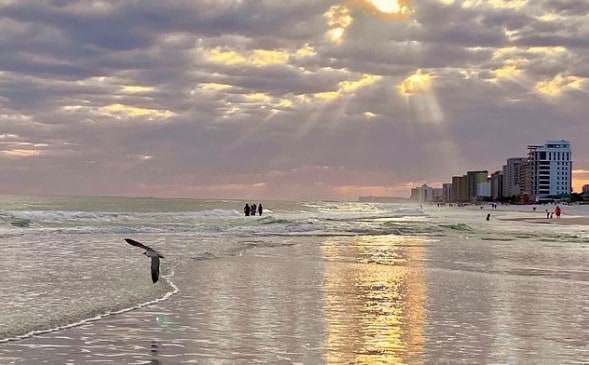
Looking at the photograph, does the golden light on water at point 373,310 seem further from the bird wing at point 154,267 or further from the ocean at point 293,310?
the bird wing at point 154,267

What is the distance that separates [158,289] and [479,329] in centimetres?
802

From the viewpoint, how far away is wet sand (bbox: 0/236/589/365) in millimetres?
9328

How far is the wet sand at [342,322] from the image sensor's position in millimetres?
9328

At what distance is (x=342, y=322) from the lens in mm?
11875

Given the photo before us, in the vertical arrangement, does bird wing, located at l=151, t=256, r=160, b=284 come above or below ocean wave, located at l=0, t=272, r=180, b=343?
above

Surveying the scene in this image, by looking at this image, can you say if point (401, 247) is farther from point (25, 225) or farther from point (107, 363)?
point (25, 225)

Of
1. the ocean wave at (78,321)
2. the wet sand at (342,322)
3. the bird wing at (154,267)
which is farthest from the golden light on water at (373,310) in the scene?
the bird wing at (154,267)

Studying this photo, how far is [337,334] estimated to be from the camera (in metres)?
10.8

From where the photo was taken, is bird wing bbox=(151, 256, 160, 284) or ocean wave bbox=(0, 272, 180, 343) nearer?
ocean wave bbox=(0, 272, 180, 343)

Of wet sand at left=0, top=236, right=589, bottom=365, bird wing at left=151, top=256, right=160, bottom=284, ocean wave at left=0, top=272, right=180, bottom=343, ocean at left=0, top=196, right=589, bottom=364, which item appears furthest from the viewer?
bird wing at left=151, top=256, right=160, bottom=284

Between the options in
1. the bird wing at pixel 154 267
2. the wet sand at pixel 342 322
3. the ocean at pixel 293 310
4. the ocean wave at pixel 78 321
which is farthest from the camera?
the bird wing at pixel 154 267

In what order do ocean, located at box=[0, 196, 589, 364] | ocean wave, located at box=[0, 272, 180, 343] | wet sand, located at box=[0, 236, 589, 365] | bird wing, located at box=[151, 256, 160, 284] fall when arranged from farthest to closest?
bird wing, located at box=[151, 256, 160, 284] → ocean wave, located at box=[0, 272, 180, 343] → ocean, located at box=[0, 196, 589, 364] → wet sand, located at box=[0, 236, 589, 365]

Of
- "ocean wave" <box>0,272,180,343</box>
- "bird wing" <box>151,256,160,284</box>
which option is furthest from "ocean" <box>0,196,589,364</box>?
"bird wing" <box>151,256,160,284</box>

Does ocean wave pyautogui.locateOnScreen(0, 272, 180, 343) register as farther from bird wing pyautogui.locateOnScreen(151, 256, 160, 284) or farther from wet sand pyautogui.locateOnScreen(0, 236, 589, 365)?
bird wing pyautogui.locateOnScreen(151, 256, 160, 284)
